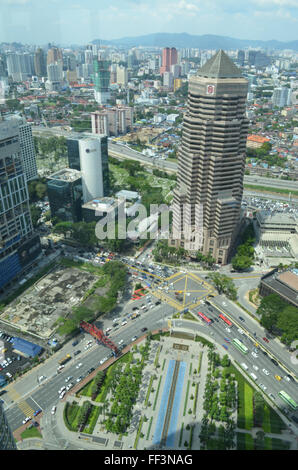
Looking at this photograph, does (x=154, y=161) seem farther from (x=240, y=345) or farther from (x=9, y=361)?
(x=9, y=361)

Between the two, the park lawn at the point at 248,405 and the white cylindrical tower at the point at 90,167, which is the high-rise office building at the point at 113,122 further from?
the park lawn at the point at 248,405

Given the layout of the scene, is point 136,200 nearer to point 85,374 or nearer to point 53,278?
point 53,278

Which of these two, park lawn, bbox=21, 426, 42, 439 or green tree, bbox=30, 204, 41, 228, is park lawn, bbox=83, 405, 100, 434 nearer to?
park lawn, bbox=21, 426, 42, 439

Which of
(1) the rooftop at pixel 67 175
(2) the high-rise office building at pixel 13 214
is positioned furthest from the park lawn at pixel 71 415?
(1) the rooftop at pixel 67 175

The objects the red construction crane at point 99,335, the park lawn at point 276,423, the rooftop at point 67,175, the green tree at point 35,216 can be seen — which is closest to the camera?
the park lawn at point 276,423

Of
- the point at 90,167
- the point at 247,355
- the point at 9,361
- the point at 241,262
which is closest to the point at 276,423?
the point at 247,355

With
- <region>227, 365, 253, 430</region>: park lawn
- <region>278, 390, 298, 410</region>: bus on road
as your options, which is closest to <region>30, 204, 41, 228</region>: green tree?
<region>227, 365, 253, 430</region>: park lawn
